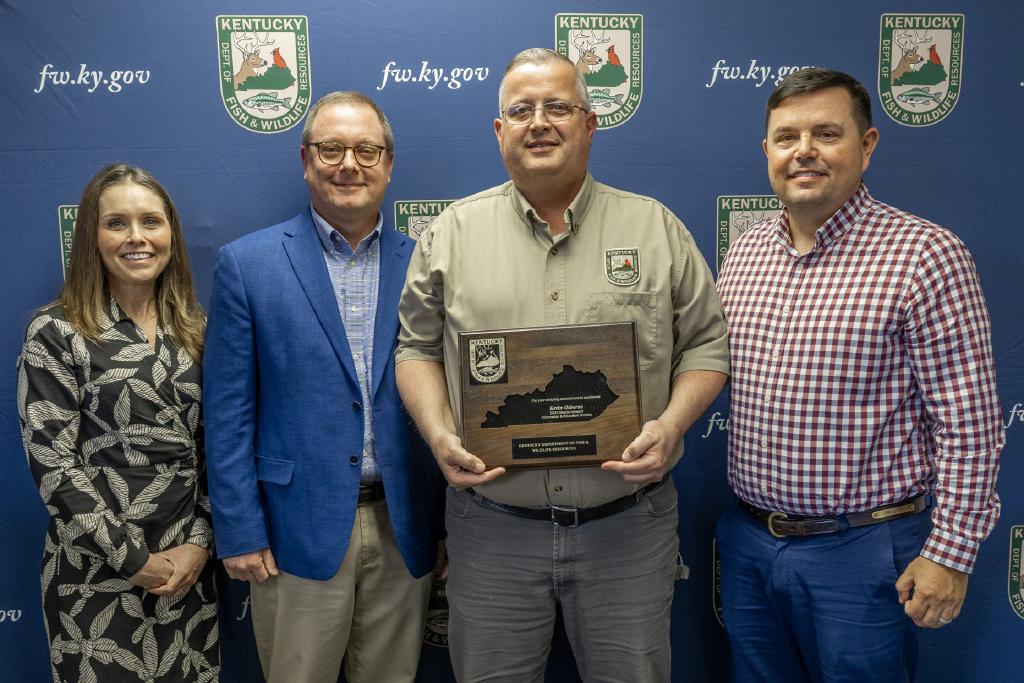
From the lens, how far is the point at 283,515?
5.68 ft

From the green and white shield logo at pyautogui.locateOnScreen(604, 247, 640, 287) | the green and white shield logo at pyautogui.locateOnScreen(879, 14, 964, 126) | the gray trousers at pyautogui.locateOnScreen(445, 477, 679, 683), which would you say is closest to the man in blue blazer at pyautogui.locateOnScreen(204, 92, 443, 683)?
the gray trousers at pyautogui.locateOnScreen(445, 477, 679, 683)

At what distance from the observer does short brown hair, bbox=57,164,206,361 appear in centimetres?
171

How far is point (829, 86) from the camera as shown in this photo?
1621 mm

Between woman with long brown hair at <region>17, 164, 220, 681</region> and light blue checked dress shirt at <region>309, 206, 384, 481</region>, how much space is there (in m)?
0.37

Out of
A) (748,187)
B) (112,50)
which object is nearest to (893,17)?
(748,187)

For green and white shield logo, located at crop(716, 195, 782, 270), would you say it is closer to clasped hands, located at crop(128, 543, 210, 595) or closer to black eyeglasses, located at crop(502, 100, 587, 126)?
black eyeglasses, located at crop(502, 100, 587, 126)

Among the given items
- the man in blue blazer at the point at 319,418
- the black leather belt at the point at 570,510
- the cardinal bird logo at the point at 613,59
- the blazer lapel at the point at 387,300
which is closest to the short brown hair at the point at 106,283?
the man in blue blazer at the point at 319,418

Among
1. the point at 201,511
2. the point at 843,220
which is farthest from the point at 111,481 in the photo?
the point at 843,220

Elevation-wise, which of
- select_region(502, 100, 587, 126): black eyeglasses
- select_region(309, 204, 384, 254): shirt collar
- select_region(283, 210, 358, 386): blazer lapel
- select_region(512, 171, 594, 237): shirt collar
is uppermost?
select_region(502, 100, 587, 126): black eyeglasses

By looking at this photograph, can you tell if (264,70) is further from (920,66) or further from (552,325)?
(920,66)

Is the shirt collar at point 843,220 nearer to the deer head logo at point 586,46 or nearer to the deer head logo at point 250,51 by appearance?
the deer head logo at point 586,46

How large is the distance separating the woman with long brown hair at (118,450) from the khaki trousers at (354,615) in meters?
0.20

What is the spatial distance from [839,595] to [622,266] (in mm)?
853

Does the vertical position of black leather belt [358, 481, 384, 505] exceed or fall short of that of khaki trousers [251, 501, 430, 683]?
it exceeds it
